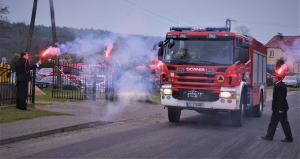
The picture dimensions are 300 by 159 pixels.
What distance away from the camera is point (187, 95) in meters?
13.3

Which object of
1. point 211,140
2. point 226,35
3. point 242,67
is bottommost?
point 211,140

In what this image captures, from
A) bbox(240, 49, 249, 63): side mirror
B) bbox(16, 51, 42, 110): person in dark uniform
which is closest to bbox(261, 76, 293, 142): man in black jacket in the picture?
bbox(240, 49, 249, 63): side mirror

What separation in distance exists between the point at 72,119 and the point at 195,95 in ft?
13.5

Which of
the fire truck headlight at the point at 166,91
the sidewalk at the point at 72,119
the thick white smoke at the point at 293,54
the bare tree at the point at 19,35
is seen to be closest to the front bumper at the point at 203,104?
the fire truck headlight at the point at 166,91

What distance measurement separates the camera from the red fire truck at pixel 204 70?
12914mm

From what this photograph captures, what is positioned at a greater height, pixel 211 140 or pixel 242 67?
pixel 242 67

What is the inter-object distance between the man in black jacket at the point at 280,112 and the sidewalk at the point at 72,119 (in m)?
5.43

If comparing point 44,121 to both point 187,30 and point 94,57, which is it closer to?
point 187,30

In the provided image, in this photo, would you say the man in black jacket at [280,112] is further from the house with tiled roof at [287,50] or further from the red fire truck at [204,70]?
the house with tiled roof at [287,50]

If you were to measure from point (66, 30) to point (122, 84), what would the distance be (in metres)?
7.93

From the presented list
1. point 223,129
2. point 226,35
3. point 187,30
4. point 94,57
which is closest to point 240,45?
point 226,35

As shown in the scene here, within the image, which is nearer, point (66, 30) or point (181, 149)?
point (181, 149)

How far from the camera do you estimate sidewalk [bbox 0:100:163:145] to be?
10518mm

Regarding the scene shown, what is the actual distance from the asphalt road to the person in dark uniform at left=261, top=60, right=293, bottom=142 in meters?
0.26
